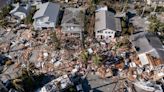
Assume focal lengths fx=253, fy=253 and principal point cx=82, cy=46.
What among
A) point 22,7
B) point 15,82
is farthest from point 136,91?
point 22,7

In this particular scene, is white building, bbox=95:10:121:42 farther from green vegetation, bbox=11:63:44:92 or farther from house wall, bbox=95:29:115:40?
green vegetation, bbox=11:63:44:92

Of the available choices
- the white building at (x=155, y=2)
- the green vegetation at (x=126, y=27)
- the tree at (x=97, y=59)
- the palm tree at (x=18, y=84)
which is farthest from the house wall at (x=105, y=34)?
the palm tree at (x=18, y=84)

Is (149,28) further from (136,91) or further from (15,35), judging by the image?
(15,35)

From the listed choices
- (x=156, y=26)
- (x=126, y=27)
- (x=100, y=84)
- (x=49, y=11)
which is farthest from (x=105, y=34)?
(x=49, y=11)

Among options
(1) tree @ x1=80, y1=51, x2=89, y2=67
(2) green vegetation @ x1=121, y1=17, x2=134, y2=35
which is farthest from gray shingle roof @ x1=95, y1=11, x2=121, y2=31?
(1) tree @ x1=80, y1=51, x2=89, y2=67

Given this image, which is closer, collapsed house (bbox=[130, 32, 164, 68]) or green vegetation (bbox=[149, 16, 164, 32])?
collapsed house (bbox=[130, 32, 164, 68])

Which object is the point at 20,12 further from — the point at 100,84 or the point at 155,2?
the point at 155,2
